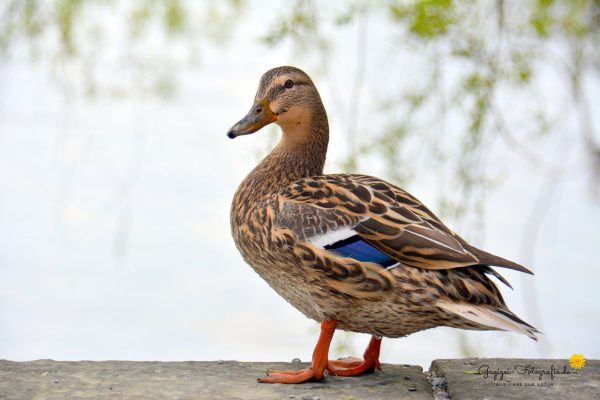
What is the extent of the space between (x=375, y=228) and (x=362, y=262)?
12 centimetres

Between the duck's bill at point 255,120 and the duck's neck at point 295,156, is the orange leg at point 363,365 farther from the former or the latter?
the duck's bill at point 255,120

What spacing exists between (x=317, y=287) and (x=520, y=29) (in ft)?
7.16

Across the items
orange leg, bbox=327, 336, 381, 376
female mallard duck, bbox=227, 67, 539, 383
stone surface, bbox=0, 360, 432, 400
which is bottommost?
stone surface, bbox=0, 360, 432, 400

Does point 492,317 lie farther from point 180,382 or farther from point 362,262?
point 180,382

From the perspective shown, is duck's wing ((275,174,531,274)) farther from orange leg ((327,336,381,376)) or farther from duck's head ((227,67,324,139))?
orange leg ((327,336,381,376))

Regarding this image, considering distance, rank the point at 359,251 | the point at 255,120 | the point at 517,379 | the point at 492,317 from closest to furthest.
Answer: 1. the point at 492,317
2. the point at 359,251
3. the point at 517,379
4. the point at 255,120

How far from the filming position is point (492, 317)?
2645 millimetres

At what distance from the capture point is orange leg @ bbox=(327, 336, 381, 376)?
10.2 feet

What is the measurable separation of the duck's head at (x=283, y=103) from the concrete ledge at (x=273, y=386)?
879 millimetres

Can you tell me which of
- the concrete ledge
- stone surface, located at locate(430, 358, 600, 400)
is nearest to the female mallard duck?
the concrete ledge

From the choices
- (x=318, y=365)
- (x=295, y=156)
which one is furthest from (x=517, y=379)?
(x=295, y=156)

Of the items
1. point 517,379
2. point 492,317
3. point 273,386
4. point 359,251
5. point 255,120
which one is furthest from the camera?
point 255,120

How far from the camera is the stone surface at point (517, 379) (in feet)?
9.34

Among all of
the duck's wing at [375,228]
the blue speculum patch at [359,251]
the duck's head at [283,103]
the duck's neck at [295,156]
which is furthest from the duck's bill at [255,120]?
the blue speculum patch at [359,251]
